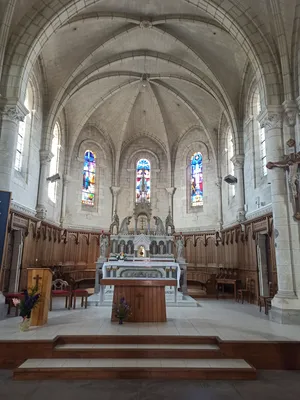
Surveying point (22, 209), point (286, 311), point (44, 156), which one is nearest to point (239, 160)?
point (286, 311)

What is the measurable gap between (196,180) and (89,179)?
735 centimetres

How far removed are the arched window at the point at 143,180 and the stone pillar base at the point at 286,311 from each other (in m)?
13.3

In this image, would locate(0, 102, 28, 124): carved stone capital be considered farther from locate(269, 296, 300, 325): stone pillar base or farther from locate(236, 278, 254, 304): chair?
locate(236, 278, 254, 304): chair

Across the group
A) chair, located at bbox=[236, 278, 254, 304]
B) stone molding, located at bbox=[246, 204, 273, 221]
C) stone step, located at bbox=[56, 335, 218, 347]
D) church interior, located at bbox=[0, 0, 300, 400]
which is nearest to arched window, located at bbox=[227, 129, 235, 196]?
church interior, located at bbox=[0, 0, 300, 400]

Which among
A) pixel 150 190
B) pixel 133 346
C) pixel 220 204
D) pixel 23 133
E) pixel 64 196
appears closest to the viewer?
pixel 133 346

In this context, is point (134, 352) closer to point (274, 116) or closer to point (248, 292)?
point (274, 116)

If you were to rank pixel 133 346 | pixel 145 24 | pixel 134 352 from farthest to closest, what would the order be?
1. pixel 145 24
2. pixel 133 346
3. pixel 134 352

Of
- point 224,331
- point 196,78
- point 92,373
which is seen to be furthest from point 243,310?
point 196,78

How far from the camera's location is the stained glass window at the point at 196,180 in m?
20.0

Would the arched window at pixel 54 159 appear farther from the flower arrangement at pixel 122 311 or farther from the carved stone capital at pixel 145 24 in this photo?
the flower arrangement at pixel 122 311

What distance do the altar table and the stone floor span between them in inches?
115

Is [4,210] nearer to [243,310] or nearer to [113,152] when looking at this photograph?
[243,310]

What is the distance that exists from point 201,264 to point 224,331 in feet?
37.2

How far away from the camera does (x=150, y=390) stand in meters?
4.74
